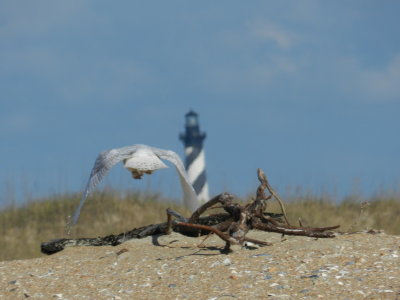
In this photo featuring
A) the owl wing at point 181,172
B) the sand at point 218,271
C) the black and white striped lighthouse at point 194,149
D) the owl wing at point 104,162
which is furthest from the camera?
the black and white striped lighthouse at point 194,149

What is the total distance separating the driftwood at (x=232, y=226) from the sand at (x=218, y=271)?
142 mm

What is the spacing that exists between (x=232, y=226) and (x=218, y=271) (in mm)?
1080

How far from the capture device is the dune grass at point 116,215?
42.9 ft

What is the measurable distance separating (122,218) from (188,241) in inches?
252

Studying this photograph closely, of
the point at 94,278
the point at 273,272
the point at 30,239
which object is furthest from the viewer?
the point at 30,239

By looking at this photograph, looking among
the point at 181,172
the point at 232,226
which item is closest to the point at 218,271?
the point at 232,226

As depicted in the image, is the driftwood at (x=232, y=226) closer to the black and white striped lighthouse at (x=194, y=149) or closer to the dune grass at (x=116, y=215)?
the dune grass at (x=116, y=215)

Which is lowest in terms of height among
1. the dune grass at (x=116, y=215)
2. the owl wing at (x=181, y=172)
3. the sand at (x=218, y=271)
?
the sand at (x=218, y=271)

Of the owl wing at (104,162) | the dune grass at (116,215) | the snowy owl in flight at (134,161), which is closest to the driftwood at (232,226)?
the snowy owl in flight at (134,161)

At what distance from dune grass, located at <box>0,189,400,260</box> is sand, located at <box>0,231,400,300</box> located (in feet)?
16.1

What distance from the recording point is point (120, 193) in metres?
15.2

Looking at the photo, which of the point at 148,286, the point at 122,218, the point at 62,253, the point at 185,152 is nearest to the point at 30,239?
the point at 122,218

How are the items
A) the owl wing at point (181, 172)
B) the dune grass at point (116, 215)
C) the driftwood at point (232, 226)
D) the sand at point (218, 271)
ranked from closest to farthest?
the sand at point (218, 271)
the driftwood at point (232, 226)
the owl wing at point (181, 172)
the dune grass at point (116, 215)

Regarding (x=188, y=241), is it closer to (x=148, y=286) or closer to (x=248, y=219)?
(x=248, y=219)
